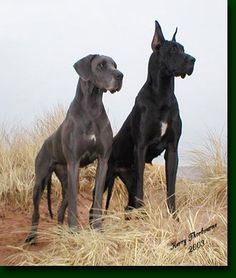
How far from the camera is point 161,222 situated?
4902 millimetres

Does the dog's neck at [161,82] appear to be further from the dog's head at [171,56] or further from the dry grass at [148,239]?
the dry grass at [148,239]

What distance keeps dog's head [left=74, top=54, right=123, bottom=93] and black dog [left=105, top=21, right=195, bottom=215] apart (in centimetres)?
51

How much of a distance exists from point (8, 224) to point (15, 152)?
164cm

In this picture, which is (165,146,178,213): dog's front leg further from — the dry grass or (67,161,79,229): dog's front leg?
(67,161,79,229): dog's front leg

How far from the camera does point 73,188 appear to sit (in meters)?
4.92

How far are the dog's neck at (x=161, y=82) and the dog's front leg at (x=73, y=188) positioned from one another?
0.98 metres

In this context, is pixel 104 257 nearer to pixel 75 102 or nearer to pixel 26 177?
pixel 75 102

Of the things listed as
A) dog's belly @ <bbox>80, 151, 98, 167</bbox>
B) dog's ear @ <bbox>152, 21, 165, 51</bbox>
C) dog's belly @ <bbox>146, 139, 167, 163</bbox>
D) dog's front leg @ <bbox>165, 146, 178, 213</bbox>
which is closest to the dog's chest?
dog's belly @ <bbox>80, 151, 98, 167</bbox>

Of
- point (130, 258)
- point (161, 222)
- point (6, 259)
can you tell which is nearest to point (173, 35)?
point (161, 222)

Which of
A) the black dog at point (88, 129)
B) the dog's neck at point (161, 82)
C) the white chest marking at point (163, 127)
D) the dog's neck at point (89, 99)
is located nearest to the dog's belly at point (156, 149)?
the white chest marking at point (163, 127)

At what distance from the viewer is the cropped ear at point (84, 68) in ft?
15.9

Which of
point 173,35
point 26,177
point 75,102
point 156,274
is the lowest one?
point 156,274

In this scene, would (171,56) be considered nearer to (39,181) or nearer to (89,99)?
(89,99)

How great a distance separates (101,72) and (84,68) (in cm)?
17
